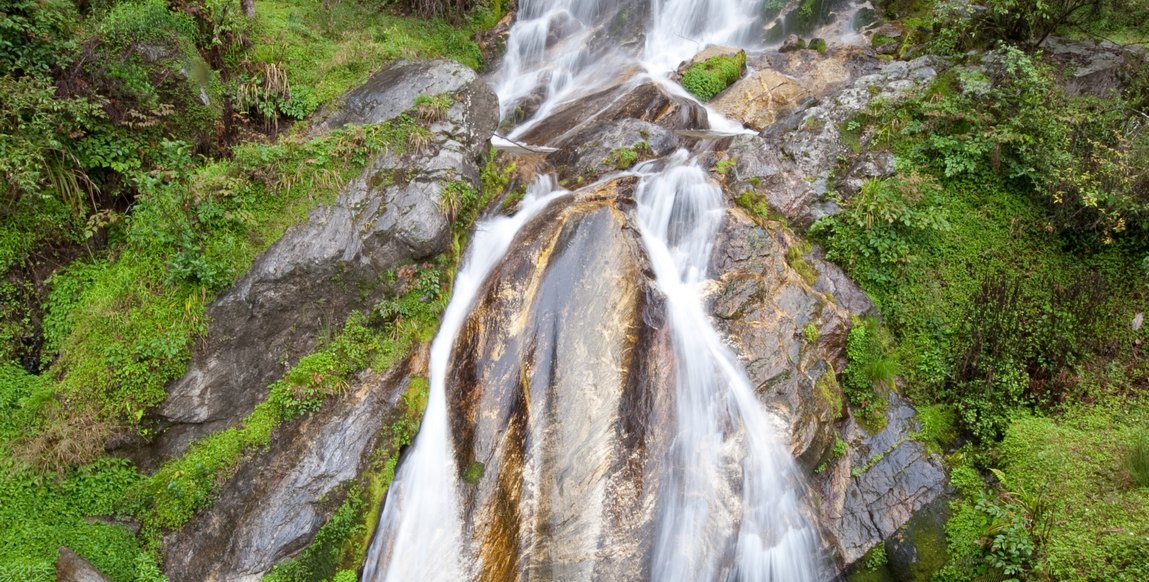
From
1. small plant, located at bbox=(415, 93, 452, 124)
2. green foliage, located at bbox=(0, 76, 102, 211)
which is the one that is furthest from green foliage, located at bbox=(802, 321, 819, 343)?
green foliage, located at bbox=(0, 76, 102, 211)

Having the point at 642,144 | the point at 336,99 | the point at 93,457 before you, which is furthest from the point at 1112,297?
the point at 93,457

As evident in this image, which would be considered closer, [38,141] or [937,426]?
[38,141]

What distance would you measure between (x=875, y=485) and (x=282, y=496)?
767 centimetres

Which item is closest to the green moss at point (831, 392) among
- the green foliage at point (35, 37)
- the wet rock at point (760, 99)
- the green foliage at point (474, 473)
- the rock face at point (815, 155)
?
the rock face at point (815, 155)

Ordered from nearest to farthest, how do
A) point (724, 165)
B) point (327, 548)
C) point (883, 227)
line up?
point (327, 548) → point (883, 227) → point (724, 165)

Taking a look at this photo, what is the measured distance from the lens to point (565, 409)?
6.64 m

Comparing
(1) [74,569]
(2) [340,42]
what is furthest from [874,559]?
(2) [340,42]

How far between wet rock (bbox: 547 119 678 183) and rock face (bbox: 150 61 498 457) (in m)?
1.93

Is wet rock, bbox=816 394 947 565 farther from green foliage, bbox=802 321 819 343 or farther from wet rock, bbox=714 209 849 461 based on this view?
green foliage, bbox=802 321 819 343

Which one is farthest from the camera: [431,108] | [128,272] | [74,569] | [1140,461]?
[431,108]

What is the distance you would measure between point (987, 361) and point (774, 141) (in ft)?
17.9

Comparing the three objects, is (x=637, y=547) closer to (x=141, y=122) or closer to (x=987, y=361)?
(x=987, y=361)

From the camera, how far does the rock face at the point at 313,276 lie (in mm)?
7074

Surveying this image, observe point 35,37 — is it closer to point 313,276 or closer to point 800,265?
point 313,276
